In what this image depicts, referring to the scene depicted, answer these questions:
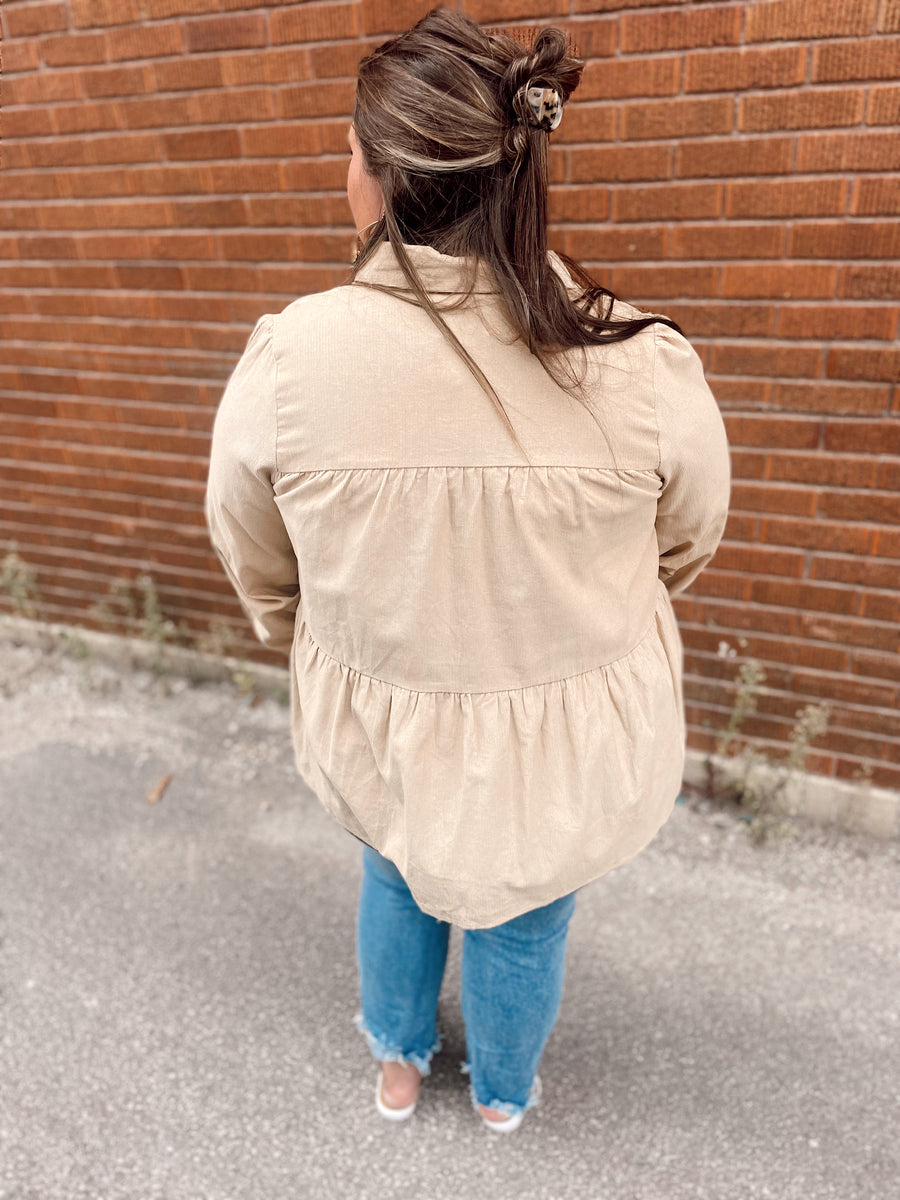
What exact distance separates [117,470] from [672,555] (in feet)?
8.29

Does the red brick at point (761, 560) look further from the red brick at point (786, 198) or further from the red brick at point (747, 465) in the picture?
the red brick at point (786, 198)

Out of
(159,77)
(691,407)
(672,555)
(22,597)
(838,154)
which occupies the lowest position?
(22,597)

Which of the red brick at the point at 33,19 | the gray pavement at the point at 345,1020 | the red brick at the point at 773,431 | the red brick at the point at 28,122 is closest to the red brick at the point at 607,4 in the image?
the red brick at the point at 773,431

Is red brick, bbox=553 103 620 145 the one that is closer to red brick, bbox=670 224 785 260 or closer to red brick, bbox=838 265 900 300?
red brick, bbox=670 224 785 260

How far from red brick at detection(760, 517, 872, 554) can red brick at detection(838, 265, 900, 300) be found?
0.59 meters

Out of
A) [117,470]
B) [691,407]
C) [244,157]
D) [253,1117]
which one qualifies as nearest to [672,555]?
[691,407]

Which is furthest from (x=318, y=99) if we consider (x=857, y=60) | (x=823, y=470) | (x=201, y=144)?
(x=823, y=470)

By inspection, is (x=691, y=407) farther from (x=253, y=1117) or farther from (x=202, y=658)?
(x=202, y=658)

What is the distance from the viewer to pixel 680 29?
2.12 m

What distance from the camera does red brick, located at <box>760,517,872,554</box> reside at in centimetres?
240

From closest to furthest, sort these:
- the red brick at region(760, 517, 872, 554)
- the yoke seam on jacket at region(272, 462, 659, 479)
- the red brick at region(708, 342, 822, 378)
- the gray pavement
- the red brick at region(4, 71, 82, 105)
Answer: the yoke seam on jacket at region(272, 462, 659, 479), the gray pavement, the red brick at region(708, 342, 822, 378), the red brick at region(760, 517, 872, 554), the red brick at region(4, 71, 82, 105)

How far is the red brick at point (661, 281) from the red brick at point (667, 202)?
13 cm

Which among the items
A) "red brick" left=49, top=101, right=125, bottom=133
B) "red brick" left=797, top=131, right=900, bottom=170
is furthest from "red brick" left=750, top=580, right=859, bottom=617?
"red brick" left=49, top=101, right=125, bottom=133

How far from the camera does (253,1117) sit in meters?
1.95
